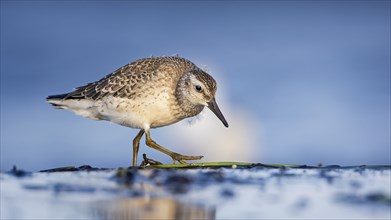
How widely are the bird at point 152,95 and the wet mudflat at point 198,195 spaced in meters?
3.92

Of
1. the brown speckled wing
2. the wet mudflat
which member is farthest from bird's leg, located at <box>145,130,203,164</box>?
the wet mudflat

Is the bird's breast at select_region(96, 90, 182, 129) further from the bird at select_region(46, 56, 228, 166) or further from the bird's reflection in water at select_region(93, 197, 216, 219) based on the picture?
the bird's reflection in water at select_region(93, 197, 216, 219)

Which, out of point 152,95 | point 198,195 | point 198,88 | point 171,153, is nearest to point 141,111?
Answer: point 152,95

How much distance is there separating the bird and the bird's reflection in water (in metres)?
5.74

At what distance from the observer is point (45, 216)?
188 inches

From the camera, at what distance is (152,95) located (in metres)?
11.7

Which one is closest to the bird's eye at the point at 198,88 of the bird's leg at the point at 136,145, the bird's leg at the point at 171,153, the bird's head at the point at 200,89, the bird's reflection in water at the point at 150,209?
the bird's head at the point at 200,89

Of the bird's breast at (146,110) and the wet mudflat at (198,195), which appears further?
the bird's breast at (146,110)

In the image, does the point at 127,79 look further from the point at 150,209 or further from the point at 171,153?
the point at 150,209

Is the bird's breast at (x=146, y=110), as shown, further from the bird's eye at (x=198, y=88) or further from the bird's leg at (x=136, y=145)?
the bird's eye at (x=198, y=88)

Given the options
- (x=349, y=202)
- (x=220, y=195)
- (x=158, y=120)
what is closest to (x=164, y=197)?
(x=220, y=195)

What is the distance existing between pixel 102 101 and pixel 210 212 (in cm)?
756

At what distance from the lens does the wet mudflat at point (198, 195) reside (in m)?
4.91

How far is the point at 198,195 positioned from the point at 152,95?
606cm
